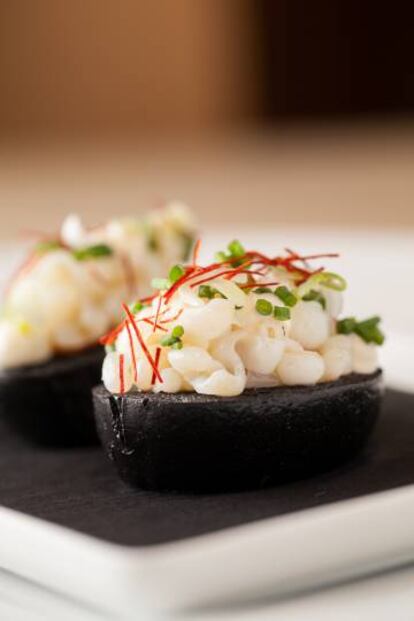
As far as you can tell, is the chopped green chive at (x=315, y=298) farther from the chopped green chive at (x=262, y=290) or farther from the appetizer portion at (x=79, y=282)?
the appetizer portion at (x=79, y=282)

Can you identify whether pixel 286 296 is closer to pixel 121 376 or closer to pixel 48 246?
pixel 121 376

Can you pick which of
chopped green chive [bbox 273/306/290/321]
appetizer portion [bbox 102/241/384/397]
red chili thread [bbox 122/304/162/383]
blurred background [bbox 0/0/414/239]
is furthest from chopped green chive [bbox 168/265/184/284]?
blurred background [bbox 0/0/414/239]

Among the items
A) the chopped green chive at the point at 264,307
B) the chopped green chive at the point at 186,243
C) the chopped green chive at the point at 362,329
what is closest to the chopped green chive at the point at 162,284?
the chopped green chive at the point at 264,307

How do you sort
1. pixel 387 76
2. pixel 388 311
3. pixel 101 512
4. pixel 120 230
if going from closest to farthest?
pixel 101 512
pixel 120 230
pixel 388 311
pixel 387 76

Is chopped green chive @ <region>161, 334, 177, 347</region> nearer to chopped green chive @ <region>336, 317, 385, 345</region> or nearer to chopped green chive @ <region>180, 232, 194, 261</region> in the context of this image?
chopped green chive @ <region>336, 317, 385, 345</region>

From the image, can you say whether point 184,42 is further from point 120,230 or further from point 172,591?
point 172,591

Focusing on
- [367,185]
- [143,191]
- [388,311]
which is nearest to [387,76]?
[367,185]

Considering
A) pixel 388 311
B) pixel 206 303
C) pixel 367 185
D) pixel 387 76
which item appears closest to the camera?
pixel 206 303
